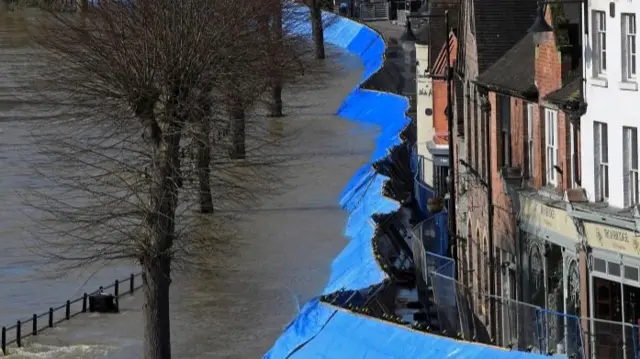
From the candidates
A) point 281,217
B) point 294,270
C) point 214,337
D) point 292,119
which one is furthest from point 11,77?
point 214,337

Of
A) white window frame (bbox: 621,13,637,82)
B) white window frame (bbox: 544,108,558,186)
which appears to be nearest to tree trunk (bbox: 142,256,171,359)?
white window frame (bbox: 544,108,558,186)

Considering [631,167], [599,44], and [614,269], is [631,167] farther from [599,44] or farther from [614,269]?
[599,44]

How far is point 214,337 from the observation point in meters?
41.8

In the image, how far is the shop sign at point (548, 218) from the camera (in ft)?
99.2

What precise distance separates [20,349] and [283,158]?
33.7 metres

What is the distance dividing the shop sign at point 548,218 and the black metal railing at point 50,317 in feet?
44.2

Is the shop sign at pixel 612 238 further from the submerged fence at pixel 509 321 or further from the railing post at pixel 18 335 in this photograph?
the railing post at pixel 18 335

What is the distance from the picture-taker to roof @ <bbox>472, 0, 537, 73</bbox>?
39500 mm

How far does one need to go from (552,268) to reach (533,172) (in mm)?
2825

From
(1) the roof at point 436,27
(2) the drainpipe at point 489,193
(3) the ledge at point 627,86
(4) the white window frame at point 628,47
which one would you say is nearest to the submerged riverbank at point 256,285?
(2) the drainpipe at point 489,193

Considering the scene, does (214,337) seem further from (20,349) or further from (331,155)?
(331,155)

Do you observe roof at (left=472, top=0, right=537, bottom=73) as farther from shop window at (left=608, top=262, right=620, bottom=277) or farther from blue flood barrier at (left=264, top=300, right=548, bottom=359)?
shop window at (left=608, top=262, right=620, bottom=277)

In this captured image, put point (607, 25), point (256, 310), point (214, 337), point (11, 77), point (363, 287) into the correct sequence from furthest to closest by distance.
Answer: point (11, 77), point (256, 310), point (214, 337), point (363, 287), point (607, 25)

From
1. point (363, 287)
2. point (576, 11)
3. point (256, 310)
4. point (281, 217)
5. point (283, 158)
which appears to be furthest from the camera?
point (283, 158)
